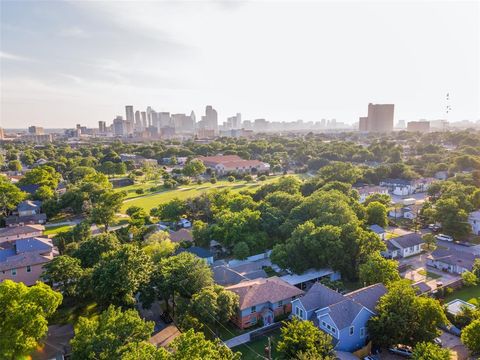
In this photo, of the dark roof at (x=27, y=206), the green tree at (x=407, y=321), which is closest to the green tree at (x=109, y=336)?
the green tree at (x=407, y=321)

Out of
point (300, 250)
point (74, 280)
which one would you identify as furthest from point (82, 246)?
point (300, 250)

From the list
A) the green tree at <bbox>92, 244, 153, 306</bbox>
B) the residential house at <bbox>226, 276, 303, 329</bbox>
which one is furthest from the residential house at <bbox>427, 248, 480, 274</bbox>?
the green tree at <bbox>92, 244, 153, 306</bbox>

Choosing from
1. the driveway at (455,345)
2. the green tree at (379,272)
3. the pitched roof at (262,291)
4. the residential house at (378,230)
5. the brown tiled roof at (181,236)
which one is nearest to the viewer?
the driveway at (455,345)

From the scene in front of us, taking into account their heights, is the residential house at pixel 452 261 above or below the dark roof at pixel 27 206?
below

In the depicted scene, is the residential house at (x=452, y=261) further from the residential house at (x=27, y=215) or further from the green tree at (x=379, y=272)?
the residential house at (x=27, y=215)

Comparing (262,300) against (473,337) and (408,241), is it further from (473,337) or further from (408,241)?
(408,241)

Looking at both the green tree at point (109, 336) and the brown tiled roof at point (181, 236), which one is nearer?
the green tree at point (109, 336)
